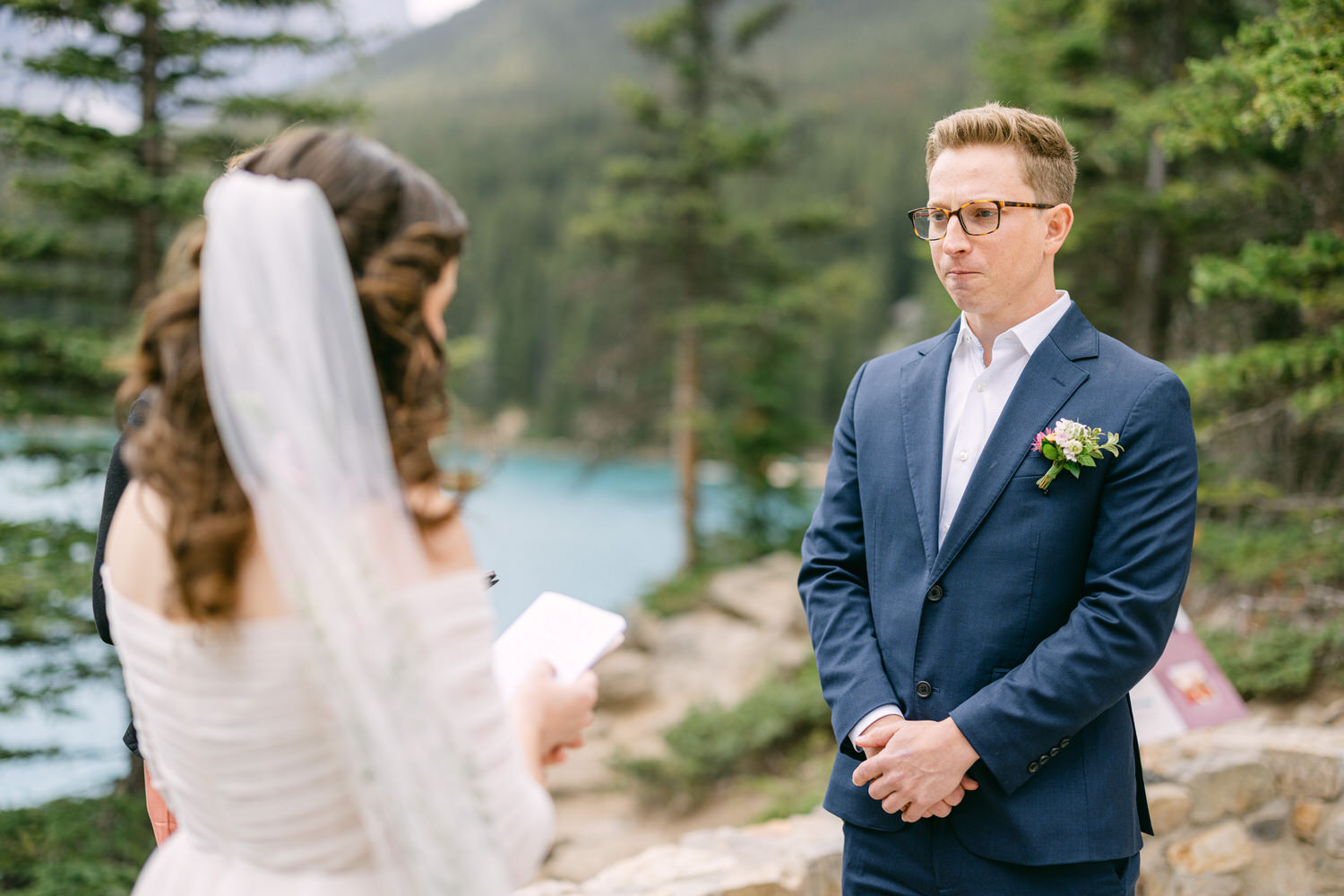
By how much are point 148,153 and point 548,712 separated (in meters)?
7.16

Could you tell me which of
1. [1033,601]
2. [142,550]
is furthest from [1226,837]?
[142,550]

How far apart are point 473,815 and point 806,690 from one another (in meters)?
7.10

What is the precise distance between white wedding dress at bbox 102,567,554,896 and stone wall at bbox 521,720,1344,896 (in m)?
1.64

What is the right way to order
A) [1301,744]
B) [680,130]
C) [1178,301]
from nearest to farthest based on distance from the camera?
[1301,744]
[1178,301]
[680,130]

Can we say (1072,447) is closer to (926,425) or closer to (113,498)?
(926,425)

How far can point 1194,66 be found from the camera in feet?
12.7

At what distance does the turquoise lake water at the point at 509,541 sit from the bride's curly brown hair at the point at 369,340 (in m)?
0.17

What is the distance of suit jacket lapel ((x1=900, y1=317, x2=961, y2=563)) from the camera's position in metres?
1.82

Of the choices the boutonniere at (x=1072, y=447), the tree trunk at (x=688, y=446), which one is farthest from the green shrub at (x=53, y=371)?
the tree trunk at (x=688, y=446)

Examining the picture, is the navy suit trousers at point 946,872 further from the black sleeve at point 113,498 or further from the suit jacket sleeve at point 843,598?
the black sleeve at point 113,498

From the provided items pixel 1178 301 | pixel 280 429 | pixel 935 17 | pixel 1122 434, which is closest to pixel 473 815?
pixel 280 429

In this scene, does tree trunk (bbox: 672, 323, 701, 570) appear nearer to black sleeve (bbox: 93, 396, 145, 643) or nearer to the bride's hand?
black sleeve (bbox: 93, 396, 145, 643)

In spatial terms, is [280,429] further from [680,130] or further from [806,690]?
[680,130]

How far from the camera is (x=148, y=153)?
6848 millimetres
